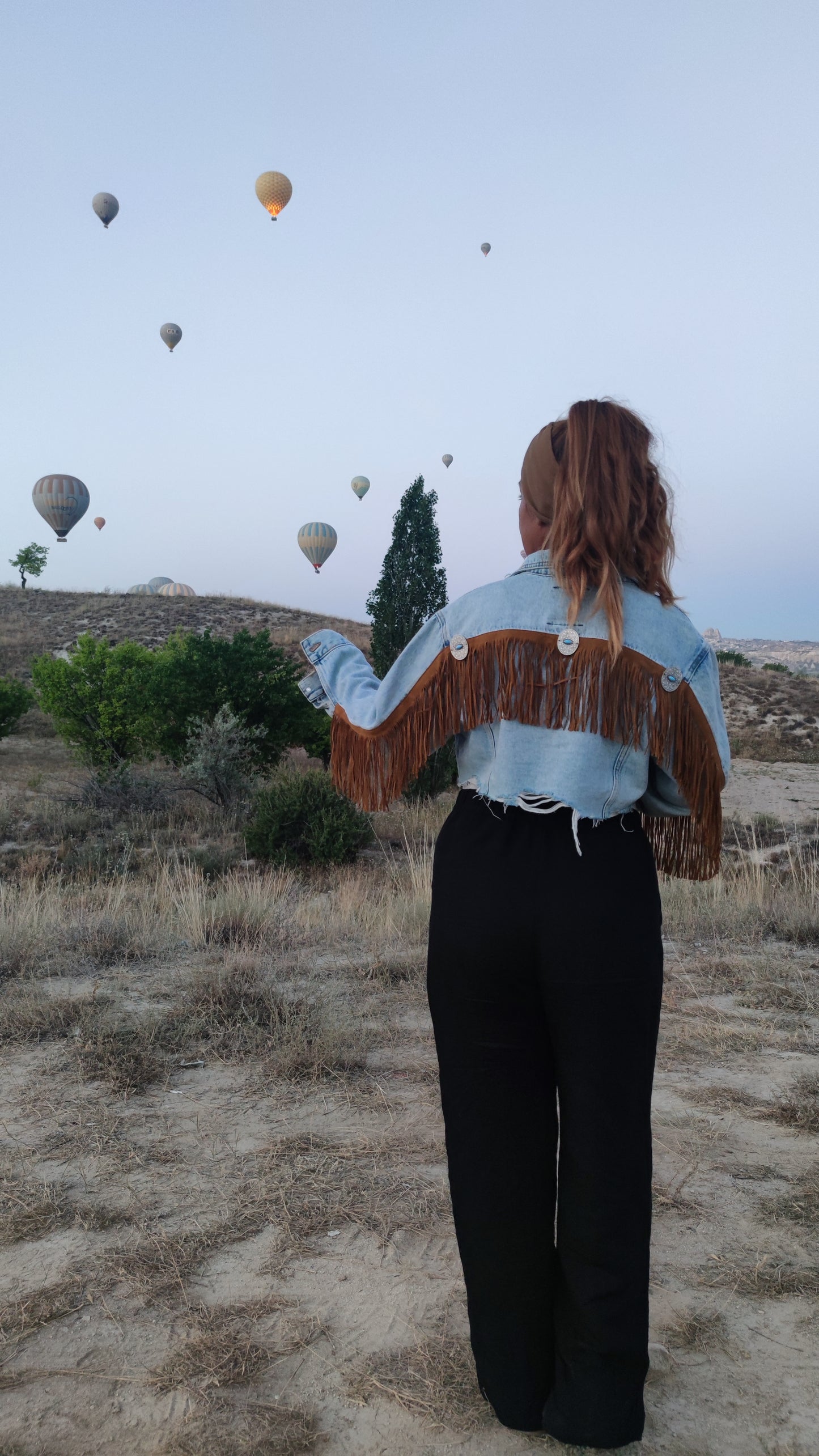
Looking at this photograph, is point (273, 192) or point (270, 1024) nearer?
point (270, 1024)

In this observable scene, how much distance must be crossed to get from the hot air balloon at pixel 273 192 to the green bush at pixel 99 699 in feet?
54.1

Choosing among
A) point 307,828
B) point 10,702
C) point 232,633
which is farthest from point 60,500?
point 307,828

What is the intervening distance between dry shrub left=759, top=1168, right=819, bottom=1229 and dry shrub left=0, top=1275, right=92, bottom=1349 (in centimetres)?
206

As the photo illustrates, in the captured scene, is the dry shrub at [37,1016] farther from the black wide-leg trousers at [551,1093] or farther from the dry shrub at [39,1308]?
the black wide-leg trousers at [551,1093]

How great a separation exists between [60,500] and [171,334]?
8.19 metres

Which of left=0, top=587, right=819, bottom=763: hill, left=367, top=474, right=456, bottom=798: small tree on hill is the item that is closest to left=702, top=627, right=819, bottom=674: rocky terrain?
left=0, top=587, right=819, bottom=763: hill

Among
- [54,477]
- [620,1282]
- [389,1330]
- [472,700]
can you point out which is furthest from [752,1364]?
[54,477]

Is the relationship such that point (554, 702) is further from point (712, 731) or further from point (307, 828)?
point (307, 828)

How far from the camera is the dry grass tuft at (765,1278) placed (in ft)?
7.96

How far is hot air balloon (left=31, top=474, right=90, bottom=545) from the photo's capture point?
3681 cm

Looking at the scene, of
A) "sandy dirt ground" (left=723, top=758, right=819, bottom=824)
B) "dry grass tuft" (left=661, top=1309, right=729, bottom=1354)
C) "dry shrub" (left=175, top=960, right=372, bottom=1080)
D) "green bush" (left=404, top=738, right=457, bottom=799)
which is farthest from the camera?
"sandy dirt ground" (left=723, top=758, right=819, bottom=824)

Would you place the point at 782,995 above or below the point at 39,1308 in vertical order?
above

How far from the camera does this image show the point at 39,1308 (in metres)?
2.32

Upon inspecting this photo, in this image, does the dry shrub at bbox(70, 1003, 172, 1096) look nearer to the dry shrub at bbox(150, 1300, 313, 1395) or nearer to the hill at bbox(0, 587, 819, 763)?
the dry shrub at bbox(150, 1300, 313, 1395)
